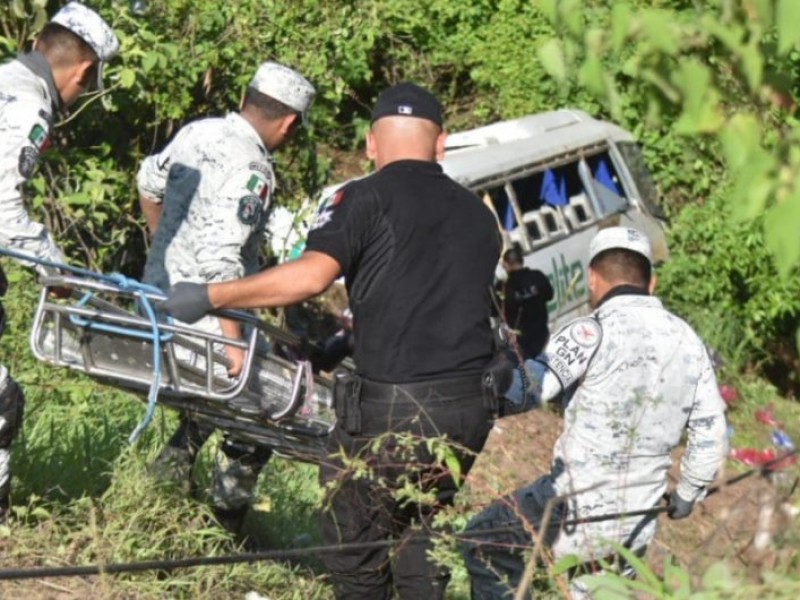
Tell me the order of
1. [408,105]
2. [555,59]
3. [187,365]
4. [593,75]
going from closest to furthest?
[593,75] → [555,59] → [408,105] → [187,365]

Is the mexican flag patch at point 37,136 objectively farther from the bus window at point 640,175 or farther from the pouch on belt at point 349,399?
the bus window at point 640,175

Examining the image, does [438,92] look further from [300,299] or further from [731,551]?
[731,551]

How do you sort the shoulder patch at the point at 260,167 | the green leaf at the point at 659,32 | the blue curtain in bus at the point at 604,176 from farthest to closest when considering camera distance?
the blue curtain in bus at the point at 604,176, the shoulder patch at the point at 260,167, the green leaf at the point at 659,32

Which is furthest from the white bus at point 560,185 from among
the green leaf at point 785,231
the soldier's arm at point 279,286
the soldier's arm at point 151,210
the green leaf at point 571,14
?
the green leaf at point 785,231

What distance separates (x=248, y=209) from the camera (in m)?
5.91

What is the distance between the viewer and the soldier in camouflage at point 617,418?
510cm

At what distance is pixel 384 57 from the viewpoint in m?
15.5

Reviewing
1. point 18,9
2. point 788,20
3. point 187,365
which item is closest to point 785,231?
point 788,20

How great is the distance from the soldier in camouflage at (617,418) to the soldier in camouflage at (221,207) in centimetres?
124

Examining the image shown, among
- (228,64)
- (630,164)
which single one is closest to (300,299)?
(228,64)

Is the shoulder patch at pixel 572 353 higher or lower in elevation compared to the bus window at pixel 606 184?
lower

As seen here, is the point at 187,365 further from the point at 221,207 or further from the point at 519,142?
the point at 519,142

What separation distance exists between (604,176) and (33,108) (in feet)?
30.2

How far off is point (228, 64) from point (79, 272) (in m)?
5.31
